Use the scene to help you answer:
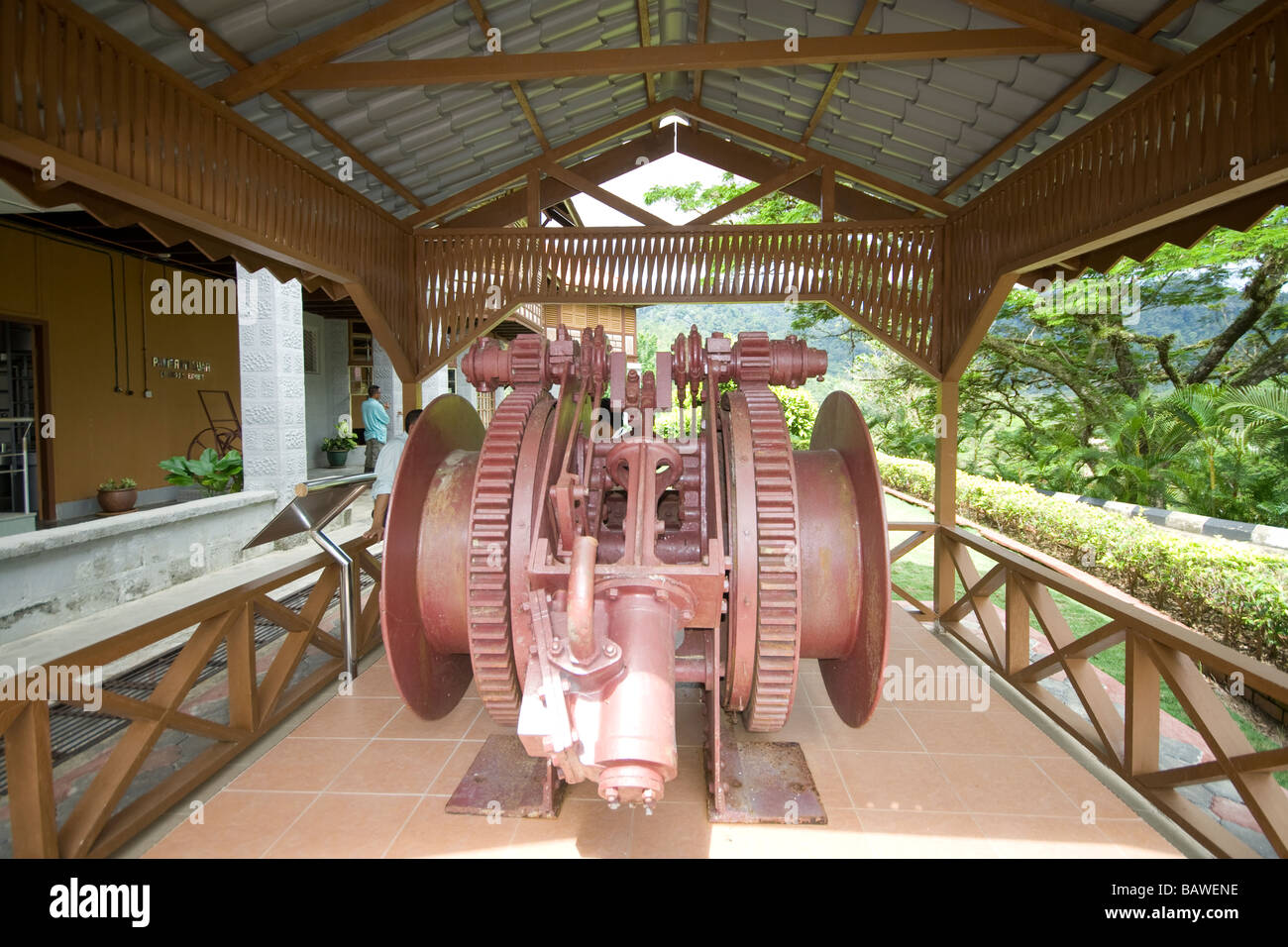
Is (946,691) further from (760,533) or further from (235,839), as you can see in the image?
(235,839)

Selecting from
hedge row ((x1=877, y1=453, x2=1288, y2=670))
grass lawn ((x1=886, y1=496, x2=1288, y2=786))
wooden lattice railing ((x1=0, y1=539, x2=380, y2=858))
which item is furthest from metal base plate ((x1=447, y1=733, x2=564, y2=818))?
hedge row ((x1=877, y1=453, x2=1288, y2=670))

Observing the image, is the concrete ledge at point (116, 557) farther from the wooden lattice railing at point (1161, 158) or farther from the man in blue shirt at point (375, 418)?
the wooden lattice railing at point (1161, 158)

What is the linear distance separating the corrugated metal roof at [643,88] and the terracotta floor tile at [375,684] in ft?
11.6

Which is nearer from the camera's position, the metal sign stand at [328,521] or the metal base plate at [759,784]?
the metal base plate at [759,784]

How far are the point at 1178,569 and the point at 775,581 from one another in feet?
22.4

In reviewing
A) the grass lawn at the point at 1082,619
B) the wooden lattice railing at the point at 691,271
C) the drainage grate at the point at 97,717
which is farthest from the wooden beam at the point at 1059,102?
the drainage grate at the point at 97,717

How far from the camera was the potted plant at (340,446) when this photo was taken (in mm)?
13375

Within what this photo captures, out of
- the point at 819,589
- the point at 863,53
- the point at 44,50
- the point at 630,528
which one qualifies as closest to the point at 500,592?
the point at 630,528

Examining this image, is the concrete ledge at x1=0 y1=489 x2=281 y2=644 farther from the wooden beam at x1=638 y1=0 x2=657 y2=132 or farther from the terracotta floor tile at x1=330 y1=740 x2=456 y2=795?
the wooden beam at x1=638 y1=0 x2=657 y2=132

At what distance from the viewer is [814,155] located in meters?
6.43

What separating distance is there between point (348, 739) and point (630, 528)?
2.15 m

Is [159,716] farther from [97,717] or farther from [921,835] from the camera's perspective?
[921,835]

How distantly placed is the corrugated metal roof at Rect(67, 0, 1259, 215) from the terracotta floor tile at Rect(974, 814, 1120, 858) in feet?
→ 12.1

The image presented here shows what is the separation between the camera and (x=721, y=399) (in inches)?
146
